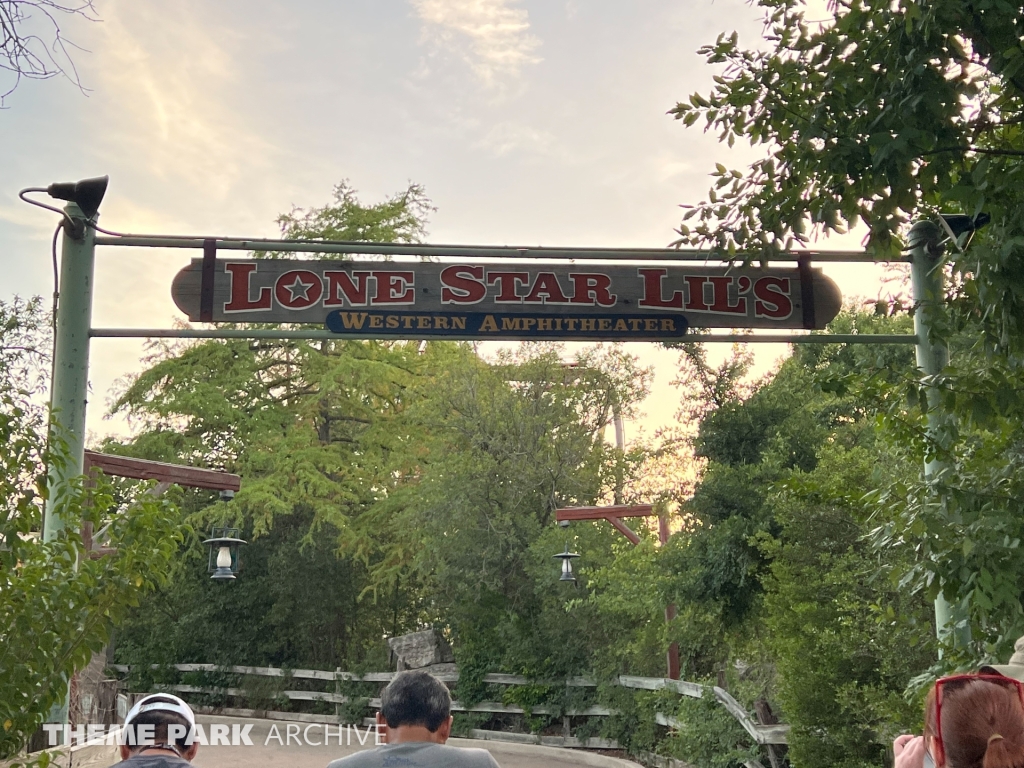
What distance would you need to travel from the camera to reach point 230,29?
8.89 metres

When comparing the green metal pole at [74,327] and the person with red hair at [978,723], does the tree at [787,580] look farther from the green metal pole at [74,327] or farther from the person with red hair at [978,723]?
the green metal pole at [74,327]

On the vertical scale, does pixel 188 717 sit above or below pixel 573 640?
above

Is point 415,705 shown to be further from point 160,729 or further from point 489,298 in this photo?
point 489,298

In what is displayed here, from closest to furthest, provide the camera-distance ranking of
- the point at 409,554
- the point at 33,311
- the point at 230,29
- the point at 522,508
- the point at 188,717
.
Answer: the point at 188,717, the point at 230,29, the point at 522,508, the point at 33,311, the point at 409,554

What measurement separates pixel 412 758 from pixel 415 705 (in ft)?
0.46

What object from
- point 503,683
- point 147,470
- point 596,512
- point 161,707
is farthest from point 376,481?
point 161,707

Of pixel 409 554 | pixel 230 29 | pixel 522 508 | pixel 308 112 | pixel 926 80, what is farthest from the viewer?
pixel 409 554

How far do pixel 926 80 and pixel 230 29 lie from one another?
7031 mm

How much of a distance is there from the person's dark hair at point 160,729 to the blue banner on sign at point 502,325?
2.90 meters

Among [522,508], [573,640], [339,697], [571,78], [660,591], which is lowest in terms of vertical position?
[339,697]

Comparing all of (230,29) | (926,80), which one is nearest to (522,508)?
(230,29)

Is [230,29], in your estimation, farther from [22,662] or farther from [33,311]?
[33,311]

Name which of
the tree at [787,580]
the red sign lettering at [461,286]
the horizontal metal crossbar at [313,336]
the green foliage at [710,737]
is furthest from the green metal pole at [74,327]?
the green foliage at [710,737]

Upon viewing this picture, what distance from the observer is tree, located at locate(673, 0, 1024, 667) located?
359 cm
